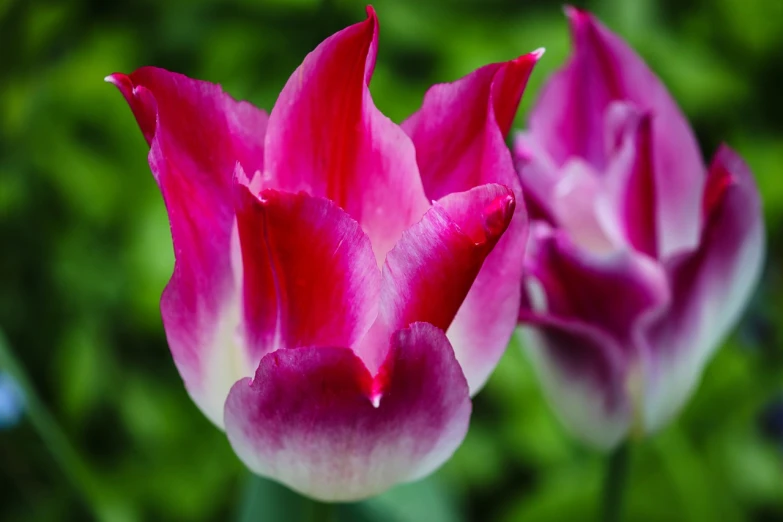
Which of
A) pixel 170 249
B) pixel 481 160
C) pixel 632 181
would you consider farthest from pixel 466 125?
pixel 170 249

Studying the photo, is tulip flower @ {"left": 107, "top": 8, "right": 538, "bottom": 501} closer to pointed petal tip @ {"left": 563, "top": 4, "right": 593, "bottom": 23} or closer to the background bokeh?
pointed petal tip @ {"left": 563, "top": 4, "right": 593, "bottom": 23}

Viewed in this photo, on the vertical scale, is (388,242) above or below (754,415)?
above

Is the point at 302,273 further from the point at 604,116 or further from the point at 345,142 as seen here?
the point at 604,116

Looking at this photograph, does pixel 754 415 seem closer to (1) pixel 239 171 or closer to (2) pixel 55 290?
(2) pixel 55 290

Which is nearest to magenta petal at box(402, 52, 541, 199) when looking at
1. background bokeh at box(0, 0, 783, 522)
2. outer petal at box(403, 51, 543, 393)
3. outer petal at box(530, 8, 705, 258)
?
outer petal at box(403, 51, 543, 393)

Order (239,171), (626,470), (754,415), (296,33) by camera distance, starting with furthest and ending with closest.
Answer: (296,33)
(754,415)
(626,470)
(239,171)

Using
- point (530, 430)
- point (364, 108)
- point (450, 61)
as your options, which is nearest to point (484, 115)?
point (364, 108)

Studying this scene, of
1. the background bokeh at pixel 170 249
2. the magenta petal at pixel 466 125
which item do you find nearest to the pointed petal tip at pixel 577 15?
the magenta petal at pixel 466 125
